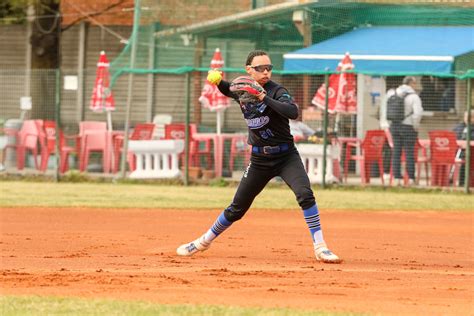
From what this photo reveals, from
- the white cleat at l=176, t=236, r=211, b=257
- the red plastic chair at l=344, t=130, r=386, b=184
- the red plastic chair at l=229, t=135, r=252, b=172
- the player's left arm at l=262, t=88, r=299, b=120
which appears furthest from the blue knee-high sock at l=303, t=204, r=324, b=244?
the red plastic chair at l=229, t=135, r=252, b=172

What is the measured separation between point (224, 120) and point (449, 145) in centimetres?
565

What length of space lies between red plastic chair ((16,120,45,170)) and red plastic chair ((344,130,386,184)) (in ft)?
23.3

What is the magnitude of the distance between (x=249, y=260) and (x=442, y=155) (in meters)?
11.0

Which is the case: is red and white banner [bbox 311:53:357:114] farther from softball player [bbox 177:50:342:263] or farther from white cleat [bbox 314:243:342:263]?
white cleat [bbox 314:243:342:263]

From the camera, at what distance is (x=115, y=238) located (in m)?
13.8

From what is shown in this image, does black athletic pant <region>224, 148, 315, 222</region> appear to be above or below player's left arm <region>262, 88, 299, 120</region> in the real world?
below

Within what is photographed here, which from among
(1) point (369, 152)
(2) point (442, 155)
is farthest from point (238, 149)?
(2) point (442, 155)

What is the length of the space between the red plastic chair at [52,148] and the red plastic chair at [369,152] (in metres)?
6.36

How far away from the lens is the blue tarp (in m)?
24.0

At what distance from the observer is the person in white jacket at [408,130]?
71.5 ft

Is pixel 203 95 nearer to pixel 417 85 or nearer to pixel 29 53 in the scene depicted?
pixel 417 85

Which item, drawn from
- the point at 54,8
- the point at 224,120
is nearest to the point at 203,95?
the point at 224,120

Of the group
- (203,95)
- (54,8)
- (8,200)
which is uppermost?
(54,8)

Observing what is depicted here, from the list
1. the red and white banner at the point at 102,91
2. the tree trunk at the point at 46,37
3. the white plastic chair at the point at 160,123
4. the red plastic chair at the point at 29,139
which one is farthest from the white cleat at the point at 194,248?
the tree trunk at the point at 46,37
